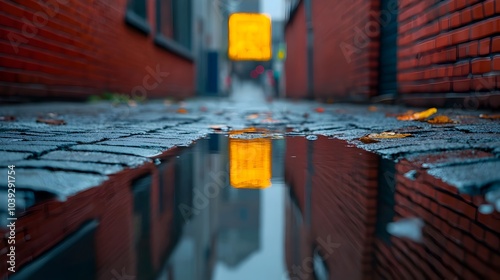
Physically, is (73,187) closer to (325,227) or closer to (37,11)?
(325,227)

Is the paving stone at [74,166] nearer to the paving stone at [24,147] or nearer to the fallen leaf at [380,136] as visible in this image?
the paving stone at [24,147]

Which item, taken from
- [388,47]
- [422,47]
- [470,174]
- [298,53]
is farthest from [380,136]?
[298,53]

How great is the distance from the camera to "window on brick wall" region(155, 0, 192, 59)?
8.97 m

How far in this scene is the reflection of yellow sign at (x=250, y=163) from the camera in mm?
1221

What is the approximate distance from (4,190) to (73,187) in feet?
0.46

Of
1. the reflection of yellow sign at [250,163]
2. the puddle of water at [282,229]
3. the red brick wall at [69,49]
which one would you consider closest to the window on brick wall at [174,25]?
the red brick wall at [69,49]

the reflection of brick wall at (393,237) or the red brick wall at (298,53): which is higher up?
the red brick wall at (298,53)

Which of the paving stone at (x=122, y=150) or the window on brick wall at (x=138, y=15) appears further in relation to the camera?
the window on brick wall at (x=138, y=15)

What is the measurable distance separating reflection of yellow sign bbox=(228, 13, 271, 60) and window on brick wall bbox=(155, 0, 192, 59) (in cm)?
419

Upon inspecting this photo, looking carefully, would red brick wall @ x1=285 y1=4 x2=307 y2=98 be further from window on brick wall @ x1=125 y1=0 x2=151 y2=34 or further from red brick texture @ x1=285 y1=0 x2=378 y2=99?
window on brick wall @ x1=125 y1=0 x2=151 y2=34

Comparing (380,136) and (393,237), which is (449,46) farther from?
(393,237)

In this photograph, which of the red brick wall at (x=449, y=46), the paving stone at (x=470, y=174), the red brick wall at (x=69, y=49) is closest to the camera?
the paving stone at (x=470, y=174)

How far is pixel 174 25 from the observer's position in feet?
36.4

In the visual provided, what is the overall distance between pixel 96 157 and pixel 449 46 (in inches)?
99.7
